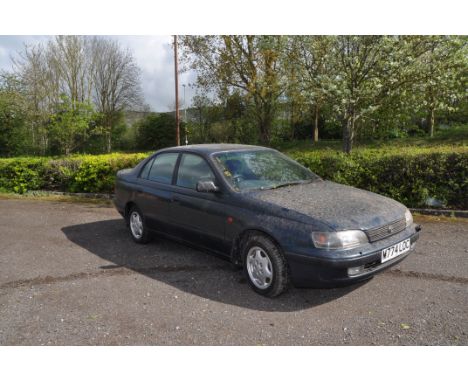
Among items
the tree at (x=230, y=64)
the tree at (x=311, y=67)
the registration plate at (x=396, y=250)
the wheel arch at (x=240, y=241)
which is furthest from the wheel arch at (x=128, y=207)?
the tree at (x=230, y=64)

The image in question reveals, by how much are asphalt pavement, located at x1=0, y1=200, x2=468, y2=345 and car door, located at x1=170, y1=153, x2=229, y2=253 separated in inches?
17.6

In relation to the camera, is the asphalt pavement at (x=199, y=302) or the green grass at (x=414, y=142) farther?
the green grass at (x=414, y=142)

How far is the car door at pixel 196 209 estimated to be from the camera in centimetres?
430

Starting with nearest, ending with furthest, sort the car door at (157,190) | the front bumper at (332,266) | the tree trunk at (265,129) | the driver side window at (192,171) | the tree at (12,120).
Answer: the front bumper at (332,266), the driver side window at (192,171), the car door at (157,190), the tree at (12,120), the tree trunk at (265,129)

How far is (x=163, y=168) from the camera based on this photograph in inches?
211

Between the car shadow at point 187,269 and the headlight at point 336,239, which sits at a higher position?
the headlight at point 336,239

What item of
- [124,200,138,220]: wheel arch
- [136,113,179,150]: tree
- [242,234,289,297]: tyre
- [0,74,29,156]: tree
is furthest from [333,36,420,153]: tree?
[136,113,179,150]: tree

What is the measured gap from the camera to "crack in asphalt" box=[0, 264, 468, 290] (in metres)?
4.33

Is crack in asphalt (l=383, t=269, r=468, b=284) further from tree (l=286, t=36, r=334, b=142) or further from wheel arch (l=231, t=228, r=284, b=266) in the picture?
tree (l=286, t=36, r=334, b=142)

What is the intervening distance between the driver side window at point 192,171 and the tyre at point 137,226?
1083 mm

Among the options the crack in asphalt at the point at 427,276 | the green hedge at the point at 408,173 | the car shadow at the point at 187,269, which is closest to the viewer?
the car shadow at the point at 187,269

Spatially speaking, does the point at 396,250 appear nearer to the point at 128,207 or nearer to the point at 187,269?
the point at 187,269

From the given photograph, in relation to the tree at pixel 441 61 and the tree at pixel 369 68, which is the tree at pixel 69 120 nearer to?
the tree at pixel 369 68

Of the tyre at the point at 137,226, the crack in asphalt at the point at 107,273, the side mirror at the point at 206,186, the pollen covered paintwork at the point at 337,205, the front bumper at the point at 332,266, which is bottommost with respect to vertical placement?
the crack in asphalt at the point at 107,273
